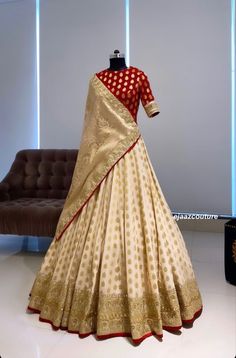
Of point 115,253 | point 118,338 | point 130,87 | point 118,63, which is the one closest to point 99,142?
point 130,87

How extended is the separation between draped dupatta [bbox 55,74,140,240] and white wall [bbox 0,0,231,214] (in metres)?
1.80

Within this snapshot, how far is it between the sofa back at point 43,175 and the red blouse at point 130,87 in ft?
5.10

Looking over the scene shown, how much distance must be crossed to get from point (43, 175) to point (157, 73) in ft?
5.06

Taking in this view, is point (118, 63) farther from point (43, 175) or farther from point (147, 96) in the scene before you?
point (43, 175)

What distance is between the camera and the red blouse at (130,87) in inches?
64.6

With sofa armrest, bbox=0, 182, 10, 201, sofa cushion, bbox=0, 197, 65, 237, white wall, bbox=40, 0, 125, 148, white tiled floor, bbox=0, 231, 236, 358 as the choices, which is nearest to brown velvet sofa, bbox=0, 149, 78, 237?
sofa armrest, bbox=0, 182, 10, 201

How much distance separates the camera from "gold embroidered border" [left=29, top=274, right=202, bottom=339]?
1.44m

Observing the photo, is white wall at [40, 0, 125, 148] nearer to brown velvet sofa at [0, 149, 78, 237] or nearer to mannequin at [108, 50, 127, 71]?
brown velvet sofa at [0, 149, 78, 237]

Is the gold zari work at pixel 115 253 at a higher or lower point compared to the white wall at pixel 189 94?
lower

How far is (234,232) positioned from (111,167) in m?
1.01

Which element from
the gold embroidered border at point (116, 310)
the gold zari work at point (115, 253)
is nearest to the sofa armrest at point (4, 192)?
the gold zari work at point (115, 253)

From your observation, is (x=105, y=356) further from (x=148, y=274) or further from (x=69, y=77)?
(x=69, y=77)

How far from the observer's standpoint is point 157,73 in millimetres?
3361

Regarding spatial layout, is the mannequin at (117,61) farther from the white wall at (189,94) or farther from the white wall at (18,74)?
the white wall at (18,74)
